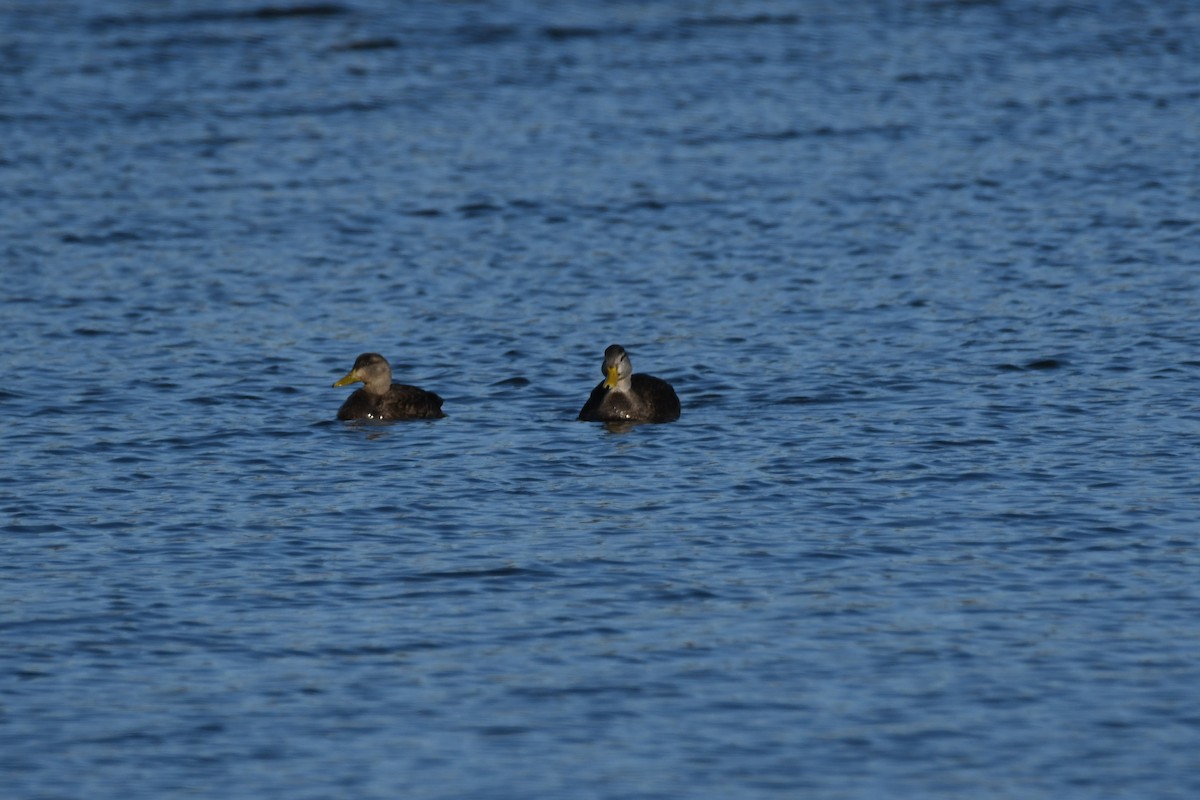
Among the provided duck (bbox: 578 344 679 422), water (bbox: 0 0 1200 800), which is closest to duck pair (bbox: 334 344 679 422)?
duck (bbox: 578 344 679 422)

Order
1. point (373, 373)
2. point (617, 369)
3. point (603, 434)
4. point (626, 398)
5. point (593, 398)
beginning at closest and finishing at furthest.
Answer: point (603, 434), point (626, 398), point (617, 369), point (593, 398), point (373, 373)

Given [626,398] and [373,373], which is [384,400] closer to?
[373,373]

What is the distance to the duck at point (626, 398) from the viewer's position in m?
19.4

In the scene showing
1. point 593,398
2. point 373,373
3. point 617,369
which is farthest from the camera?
point 373,373

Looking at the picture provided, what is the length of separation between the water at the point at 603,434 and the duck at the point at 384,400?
25 centimetres

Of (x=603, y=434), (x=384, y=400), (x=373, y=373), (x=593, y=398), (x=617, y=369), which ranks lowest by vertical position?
(x=603, y=434)

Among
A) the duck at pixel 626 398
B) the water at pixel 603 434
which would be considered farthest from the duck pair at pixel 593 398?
the water at pixel 603 434

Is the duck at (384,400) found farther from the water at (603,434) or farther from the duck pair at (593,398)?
the water at (603,434)

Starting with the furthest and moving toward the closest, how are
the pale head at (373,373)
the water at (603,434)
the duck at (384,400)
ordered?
the pale head at (373,373) → the duck at (384,400) → the water at (603,434)

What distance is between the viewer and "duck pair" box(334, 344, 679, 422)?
1942cm

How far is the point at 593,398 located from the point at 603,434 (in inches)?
27.2

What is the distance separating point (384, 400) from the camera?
19828mm

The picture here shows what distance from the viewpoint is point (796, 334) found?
75.4 feet

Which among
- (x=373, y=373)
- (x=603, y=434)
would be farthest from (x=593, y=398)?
(x=373, y=373)
